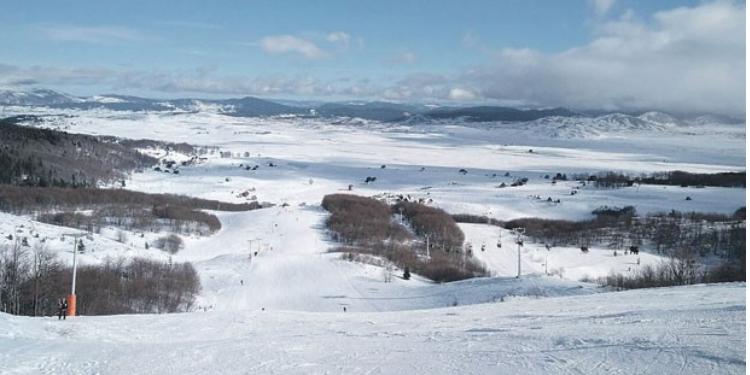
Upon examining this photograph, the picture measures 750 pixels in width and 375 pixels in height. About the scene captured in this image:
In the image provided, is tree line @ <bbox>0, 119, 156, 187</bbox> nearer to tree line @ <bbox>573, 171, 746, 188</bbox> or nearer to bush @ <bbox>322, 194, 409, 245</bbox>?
bush @ <bbox>322, 194, 409, 245</bbox>

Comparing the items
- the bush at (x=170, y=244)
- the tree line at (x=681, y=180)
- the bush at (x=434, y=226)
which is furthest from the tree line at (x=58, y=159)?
the tree line at (x=681, y=180)

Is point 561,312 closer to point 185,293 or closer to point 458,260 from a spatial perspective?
point 185,293

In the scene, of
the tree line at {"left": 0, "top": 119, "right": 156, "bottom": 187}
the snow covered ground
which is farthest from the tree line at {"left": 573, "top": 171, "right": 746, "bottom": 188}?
the snow covered ground

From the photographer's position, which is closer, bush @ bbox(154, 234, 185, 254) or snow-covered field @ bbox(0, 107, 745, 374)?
snow-covered field @ bbox(0, 107, 745, 374)

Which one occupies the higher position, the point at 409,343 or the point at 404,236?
the point at 409,343

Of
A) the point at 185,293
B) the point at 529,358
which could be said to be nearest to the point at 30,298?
the point at 185,293

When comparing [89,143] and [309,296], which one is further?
[89,143]

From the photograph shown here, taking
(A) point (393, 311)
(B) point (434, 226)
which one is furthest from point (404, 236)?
(A) point (393, 311)

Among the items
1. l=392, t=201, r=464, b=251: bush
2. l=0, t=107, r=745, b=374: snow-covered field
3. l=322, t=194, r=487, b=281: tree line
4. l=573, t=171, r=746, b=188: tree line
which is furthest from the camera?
l=573, t=171, r=746, b=188: tree line

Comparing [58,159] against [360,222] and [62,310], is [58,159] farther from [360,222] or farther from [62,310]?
[62,310]
